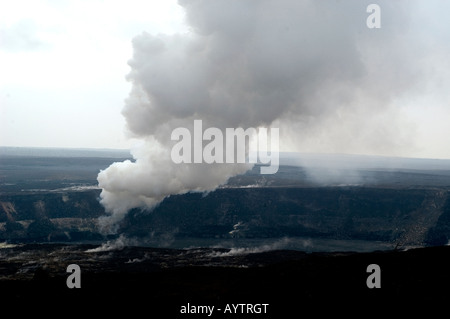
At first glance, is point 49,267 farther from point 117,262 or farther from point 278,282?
point 278,282

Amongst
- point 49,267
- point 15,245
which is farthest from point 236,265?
point 15,245
